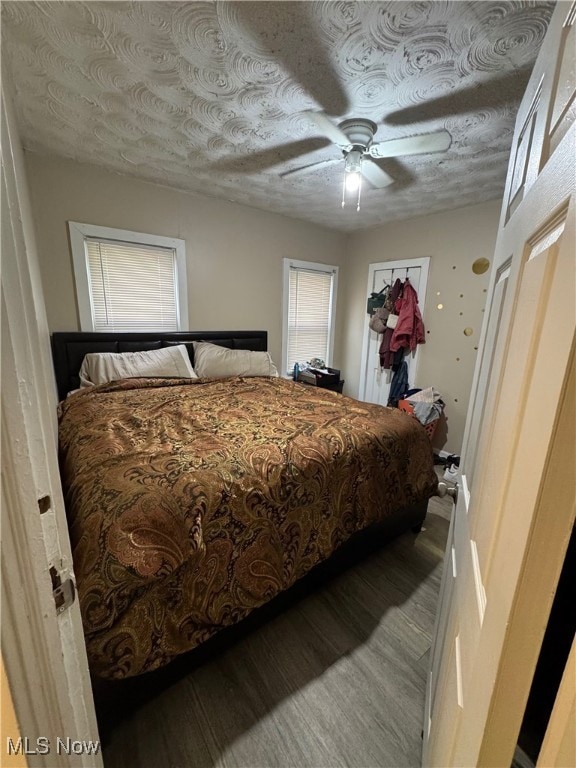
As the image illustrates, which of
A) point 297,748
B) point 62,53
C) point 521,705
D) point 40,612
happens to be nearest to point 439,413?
point 297,748

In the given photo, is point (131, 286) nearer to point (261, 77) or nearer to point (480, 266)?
point (261, 77)

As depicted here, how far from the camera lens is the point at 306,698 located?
1245mm

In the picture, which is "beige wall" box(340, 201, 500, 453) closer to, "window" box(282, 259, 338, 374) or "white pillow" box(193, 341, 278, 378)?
"window" box(282, 259, 338, 374)

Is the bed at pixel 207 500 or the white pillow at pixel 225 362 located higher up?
the white pillow at pixel 225 362

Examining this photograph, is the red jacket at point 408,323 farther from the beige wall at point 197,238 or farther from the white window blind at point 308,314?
the beige wall at point 197,238

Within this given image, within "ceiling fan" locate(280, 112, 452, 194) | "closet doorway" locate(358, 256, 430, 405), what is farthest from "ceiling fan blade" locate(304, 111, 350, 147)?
"closet doorway" locate(358, 256, 430, 405)

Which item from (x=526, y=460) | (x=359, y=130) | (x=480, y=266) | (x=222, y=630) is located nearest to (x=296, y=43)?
(x=359, y=130)

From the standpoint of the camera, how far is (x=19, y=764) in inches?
18.5

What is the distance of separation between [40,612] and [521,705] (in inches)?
29.3

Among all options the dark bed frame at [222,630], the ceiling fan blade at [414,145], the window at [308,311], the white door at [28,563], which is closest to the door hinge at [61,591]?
the white door at [28,563]

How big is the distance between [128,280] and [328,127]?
216 centimetres

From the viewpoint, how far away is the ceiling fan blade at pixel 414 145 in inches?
63.7

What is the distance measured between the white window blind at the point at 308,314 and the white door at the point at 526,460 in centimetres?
342

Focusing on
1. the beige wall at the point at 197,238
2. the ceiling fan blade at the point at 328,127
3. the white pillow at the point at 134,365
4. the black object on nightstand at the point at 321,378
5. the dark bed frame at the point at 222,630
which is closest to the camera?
the dark bed frame at the point at 222,630
